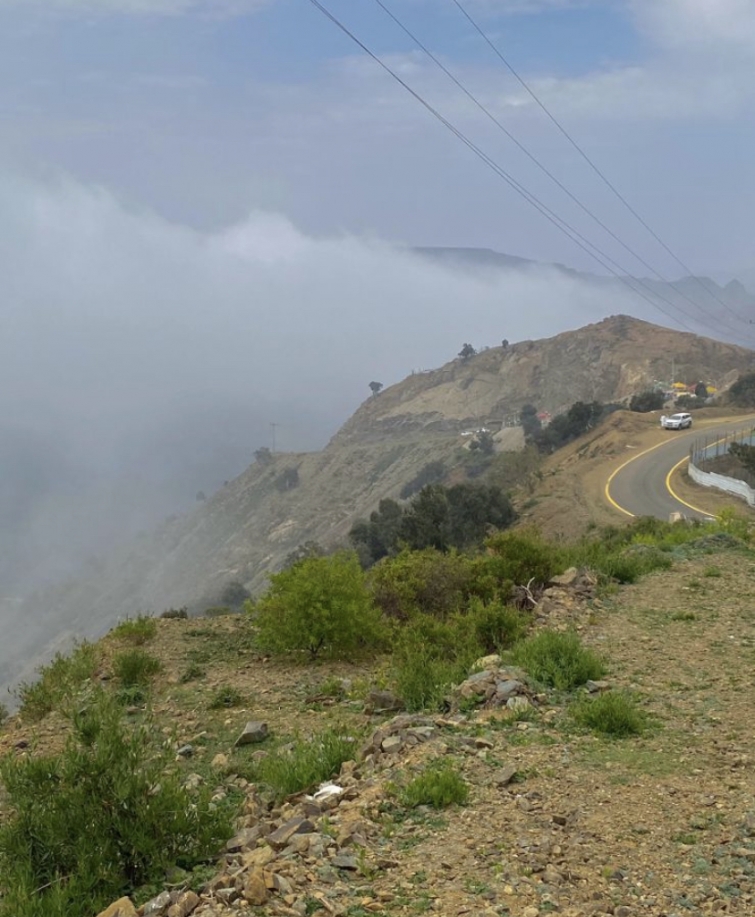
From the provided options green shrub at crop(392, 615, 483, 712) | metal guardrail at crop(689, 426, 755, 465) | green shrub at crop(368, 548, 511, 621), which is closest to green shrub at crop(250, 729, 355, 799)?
green shrub at crop(392, 615, 483, 712)

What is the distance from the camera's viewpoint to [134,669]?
46.0 feet

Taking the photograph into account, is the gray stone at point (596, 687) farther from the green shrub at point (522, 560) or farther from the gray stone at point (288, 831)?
the green shrub at point (522, 560)

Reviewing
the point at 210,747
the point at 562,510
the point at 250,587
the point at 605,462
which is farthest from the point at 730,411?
the point at 210,747

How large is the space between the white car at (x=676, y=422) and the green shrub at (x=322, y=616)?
56780 mm

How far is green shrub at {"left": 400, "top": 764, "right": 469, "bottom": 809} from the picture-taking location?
7.10 meters

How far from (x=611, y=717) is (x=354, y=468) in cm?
11680

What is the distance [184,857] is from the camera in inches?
268

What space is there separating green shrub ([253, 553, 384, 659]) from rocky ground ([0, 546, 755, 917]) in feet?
6.68

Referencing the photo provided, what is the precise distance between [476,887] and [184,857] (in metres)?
2.35

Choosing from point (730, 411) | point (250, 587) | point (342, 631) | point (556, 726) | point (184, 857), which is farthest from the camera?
point (250, 587)

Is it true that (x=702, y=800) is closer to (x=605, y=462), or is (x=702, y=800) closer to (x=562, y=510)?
(x=562, y=510)

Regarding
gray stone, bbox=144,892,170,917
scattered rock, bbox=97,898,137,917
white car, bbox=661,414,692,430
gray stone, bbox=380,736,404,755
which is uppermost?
scattered rock, bbox=97,898,137,917

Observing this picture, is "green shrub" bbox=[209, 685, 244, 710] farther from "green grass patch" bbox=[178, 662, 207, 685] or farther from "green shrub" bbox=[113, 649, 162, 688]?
"green shrub" bbox=[113, 649, 162, 688]

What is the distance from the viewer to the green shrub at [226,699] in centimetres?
1254
